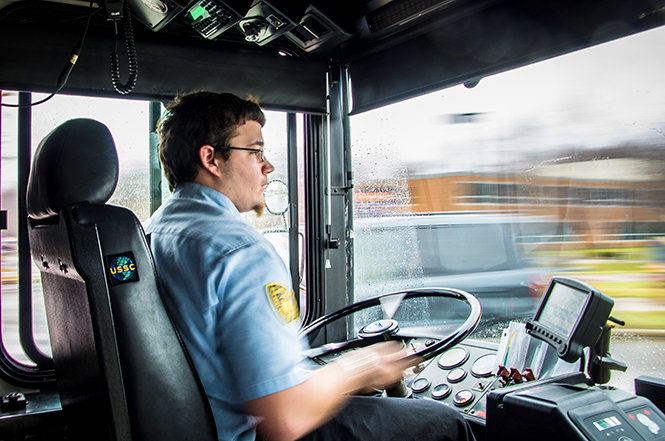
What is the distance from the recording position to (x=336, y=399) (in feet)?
Answer: 3.85

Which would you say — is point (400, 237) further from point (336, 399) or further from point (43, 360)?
point (43, 360)

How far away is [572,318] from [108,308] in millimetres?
1327

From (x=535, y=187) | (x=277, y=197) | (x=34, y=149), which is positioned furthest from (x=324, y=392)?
(x=34, y=149)

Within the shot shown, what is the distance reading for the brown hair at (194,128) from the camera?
1.36 metres

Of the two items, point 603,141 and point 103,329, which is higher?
point 603,141

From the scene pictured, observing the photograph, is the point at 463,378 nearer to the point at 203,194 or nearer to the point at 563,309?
the point at 563,309

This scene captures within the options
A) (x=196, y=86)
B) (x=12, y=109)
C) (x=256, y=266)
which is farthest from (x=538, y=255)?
(x=12, y=109)

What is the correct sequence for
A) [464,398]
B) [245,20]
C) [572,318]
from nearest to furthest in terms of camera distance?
[572,318], [464,398], [245,20]

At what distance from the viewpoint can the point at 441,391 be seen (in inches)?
70.3

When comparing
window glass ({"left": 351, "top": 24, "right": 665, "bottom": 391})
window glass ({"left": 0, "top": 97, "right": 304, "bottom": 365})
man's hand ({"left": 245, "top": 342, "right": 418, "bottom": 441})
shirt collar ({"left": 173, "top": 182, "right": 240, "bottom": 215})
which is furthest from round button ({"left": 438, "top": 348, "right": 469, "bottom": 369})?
window glass ({"left": 0, "top": 97, "right": 304, "bottom": 365})

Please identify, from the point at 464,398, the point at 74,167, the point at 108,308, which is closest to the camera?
the point at 108,308

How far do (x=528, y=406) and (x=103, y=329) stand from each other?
1.09 m

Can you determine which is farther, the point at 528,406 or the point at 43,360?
the point at 43,360

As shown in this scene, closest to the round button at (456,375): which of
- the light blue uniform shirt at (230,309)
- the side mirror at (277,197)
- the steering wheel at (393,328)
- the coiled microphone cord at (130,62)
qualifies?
the steering wheel at (393,328)
